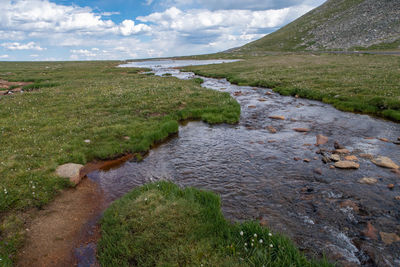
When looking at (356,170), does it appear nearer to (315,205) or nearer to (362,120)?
(315,205)

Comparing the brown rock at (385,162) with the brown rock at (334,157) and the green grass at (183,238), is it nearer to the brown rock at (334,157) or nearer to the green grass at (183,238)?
the brown rock at (334,157)

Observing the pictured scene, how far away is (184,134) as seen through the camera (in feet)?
56.0

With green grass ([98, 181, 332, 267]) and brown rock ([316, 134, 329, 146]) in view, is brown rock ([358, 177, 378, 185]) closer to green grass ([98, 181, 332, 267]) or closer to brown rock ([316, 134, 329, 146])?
brown rock ([316, 134, 329, 146])

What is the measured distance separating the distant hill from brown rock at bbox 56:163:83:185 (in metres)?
109

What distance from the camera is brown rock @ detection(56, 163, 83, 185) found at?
1039 cm

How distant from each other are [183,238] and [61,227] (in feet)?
14.4

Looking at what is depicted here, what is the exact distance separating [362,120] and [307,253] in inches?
619

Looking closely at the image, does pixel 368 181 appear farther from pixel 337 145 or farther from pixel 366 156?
pixel 337 145

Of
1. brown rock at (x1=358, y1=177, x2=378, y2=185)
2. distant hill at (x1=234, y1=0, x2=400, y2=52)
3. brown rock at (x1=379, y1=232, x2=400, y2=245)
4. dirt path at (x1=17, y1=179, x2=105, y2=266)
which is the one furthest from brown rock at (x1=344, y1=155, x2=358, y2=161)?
distant hill at (x1=234, y1=0, x2=400, y2=52)

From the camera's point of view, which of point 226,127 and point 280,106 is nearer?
point 226,127

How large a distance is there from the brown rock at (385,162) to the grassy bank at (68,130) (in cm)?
1012

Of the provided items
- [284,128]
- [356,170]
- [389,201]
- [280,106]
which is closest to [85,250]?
[389,201]

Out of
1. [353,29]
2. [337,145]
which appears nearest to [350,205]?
[337,145]

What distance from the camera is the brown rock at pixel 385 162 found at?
10.8 m
